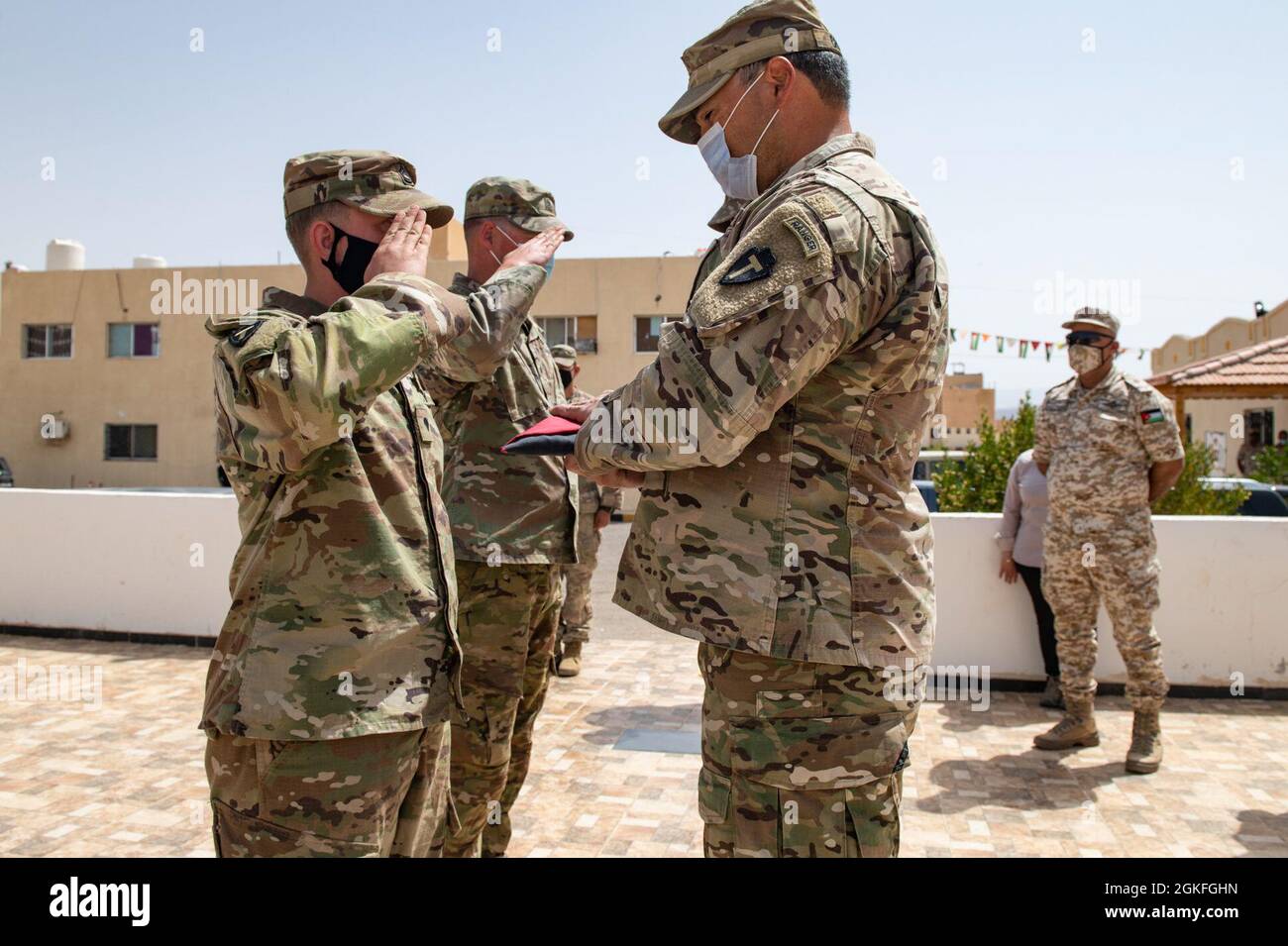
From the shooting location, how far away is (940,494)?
8.30 meters

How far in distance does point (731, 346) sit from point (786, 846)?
97 cm

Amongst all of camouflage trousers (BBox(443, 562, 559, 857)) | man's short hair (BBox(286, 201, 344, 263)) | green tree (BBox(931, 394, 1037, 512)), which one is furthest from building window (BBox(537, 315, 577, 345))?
man's short hair (BBox(286, 201, 344, 263))

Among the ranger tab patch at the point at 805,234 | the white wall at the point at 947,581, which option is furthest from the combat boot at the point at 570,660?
the ranger tab patch at the point at 805,234

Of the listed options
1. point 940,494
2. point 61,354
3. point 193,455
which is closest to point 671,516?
point 940,494

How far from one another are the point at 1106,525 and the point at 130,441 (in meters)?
26.9

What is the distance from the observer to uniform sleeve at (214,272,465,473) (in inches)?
72.1

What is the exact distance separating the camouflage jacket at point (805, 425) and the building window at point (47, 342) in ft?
97.7

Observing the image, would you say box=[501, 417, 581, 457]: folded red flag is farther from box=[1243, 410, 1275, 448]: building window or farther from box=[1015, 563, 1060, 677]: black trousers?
box=[1243, 410, 1275, 448]: building window

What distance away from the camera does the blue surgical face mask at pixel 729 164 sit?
2.21m

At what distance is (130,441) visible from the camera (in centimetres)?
2675

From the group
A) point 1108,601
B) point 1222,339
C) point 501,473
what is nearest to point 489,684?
point 501,473

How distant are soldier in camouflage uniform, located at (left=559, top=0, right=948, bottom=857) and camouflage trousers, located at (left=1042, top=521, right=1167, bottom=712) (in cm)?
354

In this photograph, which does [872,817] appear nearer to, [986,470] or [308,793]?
[308,793]
